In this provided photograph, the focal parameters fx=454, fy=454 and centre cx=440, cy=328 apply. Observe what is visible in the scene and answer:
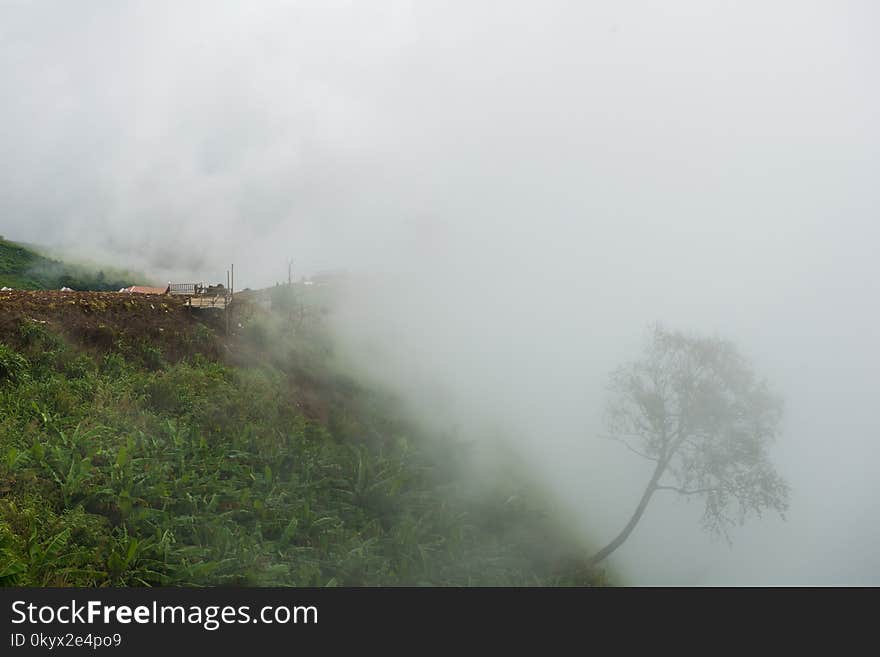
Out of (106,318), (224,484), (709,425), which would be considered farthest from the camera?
(709,425)

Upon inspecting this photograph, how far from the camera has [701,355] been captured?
20.8 m

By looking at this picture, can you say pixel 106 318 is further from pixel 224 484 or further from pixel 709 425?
pixel 709 425

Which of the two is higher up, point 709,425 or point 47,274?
point 47,274

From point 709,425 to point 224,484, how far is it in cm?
1915

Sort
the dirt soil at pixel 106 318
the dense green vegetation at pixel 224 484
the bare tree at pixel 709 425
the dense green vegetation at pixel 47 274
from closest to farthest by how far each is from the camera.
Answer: the dense green vegetation at pixel 224 484, the dirt soil at pixel 106 318, the bare tree at pixel 709 425, the dense green vegetation at pixel 47 274

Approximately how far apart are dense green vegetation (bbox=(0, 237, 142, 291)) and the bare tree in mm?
57925

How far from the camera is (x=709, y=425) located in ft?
65.1

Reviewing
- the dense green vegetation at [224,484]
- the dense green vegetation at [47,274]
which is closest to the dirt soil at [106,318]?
the dense green vegetation at [224,484]

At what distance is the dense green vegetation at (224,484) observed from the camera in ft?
29.8

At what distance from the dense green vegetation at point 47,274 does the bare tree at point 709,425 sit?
57925mm

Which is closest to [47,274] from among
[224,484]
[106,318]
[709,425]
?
[106,318]

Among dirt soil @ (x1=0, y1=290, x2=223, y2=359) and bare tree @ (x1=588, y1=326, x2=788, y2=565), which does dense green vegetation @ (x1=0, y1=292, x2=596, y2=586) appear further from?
bare tree @ (x1=588, y1=326, x2=788, y2=565)

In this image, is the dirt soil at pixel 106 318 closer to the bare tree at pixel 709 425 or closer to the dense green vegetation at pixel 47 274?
the bare tree at pixel 709 425

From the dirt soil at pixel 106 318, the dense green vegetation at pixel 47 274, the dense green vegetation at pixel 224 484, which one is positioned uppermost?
the dense green vegetation at pixel 47 274
